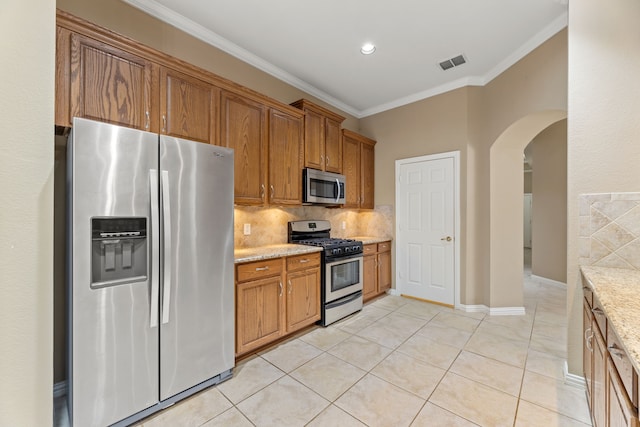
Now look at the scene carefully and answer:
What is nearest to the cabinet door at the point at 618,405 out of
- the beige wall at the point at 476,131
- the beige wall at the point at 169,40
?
the beige wall at the point at 476,131

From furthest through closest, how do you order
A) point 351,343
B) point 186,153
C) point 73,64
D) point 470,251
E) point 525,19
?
Answer: point 470,251
point 351,343
point 525,19
point 186,153
point 73,64

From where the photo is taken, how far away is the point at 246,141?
267cm

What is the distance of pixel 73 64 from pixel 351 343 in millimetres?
3057

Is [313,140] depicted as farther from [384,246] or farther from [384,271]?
[384,271]

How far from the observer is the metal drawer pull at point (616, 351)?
98 cm

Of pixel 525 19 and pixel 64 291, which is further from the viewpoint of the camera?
pixel 525 19

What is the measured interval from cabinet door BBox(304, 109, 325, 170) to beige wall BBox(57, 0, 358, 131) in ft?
1.51

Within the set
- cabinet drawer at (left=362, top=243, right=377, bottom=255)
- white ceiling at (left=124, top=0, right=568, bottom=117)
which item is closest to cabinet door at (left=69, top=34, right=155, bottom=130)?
white ceiling at (left=124, top=0, right=568, bottom=117)

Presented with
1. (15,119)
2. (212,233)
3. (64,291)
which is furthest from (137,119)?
(15,119)

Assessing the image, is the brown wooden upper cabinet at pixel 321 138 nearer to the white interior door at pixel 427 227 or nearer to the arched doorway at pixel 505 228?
the white interior door at pixel 427 227

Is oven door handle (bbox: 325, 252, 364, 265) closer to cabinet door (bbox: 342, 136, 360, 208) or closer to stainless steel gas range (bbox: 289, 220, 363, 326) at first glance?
stainless steel gas range (bbox: 289, 220, 363, 326)

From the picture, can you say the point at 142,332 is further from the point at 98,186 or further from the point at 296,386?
the point at 296,386

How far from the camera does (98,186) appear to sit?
156cm

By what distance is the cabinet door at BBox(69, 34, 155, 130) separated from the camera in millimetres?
1728
